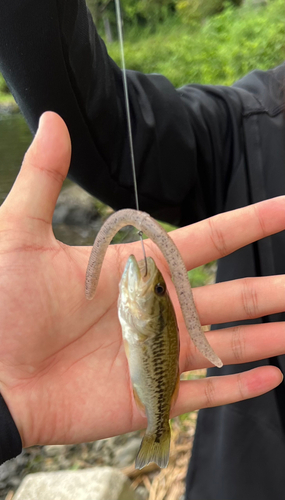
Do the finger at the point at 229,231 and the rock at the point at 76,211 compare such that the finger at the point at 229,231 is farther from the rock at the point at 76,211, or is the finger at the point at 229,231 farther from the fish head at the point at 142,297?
the rock at the point at 76,211

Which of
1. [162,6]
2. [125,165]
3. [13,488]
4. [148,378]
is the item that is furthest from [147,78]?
[162,6]

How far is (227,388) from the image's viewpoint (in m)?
1.58

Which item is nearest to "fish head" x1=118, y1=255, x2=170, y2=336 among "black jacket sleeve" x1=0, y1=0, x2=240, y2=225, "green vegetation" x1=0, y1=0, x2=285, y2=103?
"black jacket sleeve" x1=0, y1=0, x2=240, y2=225

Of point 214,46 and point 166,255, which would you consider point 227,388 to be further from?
point 214,46

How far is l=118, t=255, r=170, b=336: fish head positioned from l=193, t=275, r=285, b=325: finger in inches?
14.5

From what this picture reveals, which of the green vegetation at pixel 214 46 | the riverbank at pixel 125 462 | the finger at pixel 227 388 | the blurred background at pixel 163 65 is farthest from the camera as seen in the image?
the green vegetation at pixel 214 46

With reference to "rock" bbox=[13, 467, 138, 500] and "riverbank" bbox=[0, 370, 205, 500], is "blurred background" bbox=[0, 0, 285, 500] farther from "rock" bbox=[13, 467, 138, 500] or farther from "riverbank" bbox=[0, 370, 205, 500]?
"rock" bbox=[13, 467, 138, 500]

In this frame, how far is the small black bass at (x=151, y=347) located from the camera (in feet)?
4.20

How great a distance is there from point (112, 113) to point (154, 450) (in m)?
1.57

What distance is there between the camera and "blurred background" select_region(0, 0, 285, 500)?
116 inches

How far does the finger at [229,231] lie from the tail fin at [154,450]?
742mm

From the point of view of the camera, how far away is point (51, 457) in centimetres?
332

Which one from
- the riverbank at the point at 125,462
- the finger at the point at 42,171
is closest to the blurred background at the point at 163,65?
the riverbank at the point at 125,462

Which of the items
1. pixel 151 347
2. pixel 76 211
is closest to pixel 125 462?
pixel 151 347
